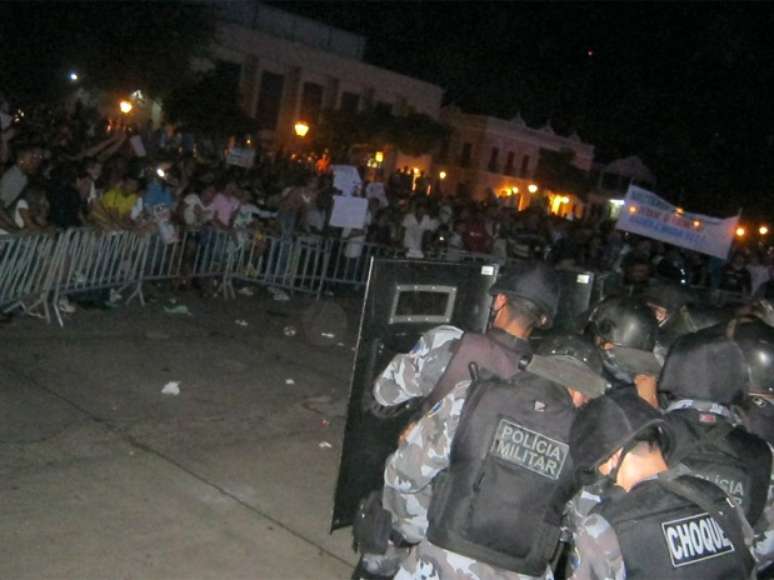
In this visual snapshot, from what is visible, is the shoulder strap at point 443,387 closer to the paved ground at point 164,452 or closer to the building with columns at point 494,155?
the paved ground at point 164,452

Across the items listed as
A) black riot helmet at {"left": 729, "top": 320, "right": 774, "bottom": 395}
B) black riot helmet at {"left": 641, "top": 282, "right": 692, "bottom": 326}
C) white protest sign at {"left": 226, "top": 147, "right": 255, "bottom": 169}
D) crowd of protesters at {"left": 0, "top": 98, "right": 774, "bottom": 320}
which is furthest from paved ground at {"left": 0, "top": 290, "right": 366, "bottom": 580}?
white protest sign at {"left": 226, "top": 147, "right": 255, "bottom": 169}

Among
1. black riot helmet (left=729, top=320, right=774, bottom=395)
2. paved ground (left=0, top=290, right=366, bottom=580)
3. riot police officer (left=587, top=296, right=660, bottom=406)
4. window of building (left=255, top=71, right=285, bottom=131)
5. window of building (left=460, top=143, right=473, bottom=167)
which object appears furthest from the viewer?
window of building (left=460, top=143, right=473, bottom=167)

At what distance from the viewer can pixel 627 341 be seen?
14.8 ft

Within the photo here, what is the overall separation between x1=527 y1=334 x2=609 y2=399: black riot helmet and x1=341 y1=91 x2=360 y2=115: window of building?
115ft

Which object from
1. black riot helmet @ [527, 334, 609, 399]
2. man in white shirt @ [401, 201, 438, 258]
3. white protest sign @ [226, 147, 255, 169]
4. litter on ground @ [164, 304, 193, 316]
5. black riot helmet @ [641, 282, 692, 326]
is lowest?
litter on ground @ [164, 304, 193, 316]

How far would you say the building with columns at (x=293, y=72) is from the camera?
33.9 m

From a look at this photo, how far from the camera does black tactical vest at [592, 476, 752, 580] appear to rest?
2.27 metres

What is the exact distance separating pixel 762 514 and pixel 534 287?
1.24 meters

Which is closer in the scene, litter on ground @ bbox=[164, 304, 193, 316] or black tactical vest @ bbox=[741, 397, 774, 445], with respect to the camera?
black tactical vest @ bbox=[741, 397, 774, 445]

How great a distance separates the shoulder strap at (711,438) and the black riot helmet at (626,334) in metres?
1.25

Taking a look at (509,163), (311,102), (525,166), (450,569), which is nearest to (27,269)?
(450,569)

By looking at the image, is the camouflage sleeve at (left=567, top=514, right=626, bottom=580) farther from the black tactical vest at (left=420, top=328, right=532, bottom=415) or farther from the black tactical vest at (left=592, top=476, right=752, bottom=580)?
the black tactical vest at (left=420, top=328, right=532, bottom=415)

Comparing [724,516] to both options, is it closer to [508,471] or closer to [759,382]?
[508,471]

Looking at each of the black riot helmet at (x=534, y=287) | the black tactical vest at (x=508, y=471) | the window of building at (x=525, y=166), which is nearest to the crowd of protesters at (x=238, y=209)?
the black riot helmet at (x=534, y=287)
